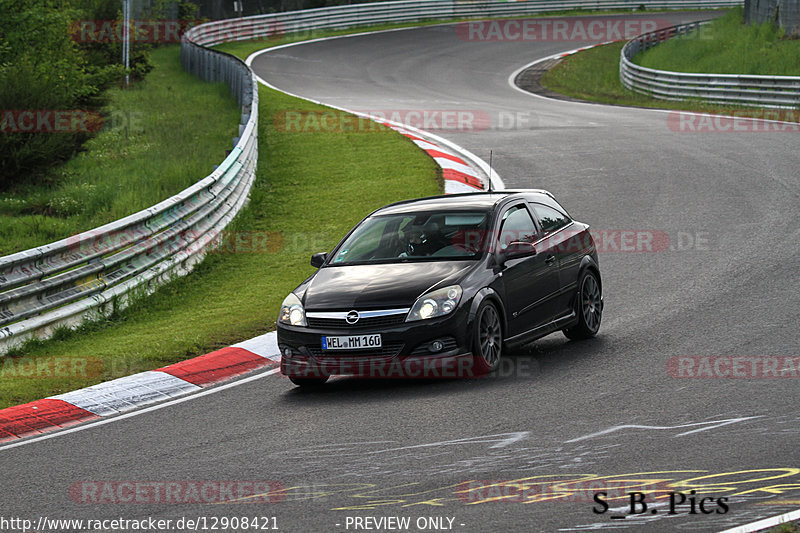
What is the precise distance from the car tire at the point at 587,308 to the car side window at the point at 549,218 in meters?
0.53

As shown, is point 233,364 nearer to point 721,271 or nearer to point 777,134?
point 721,271

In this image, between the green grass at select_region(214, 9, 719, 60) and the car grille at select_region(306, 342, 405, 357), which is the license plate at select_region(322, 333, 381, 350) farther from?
the green grass at select_region(214, 9, 719, 60)

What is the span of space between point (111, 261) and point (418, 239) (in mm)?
4010

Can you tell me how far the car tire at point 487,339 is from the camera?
341 inches

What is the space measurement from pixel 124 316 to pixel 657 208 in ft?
Answer: 26.9

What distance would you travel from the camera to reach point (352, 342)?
8.52 meters

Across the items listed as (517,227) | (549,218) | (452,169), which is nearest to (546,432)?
(517,227)

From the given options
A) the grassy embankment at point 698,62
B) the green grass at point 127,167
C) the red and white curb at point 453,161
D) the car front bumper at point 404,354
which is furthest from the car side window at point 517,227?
the grassy embankment at point 698,62

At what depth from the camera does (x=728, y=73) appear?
102ft

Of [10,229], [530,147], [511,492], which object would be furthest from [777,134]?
[511,492]

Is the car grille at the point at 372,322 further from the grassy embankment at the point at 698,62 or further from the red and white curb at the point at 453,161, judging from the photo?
the grassy embankment at the point at 698,62

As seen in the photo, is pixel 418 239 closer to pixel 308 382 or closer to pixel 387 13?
pixel 308 382

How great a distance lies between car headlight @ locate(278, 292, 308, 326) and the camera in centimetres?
884

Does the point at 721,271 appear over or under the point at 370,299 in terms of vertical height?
under
